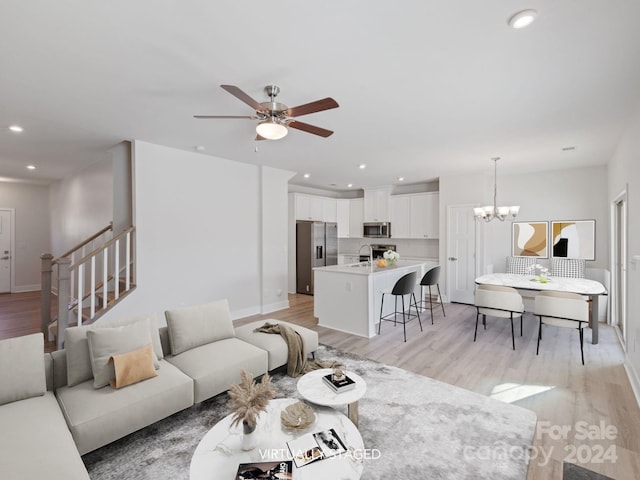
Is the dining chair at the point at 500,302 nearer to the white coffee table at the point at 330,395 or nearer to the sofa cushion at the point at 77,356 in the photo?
the white coffee table at the point at 330,395

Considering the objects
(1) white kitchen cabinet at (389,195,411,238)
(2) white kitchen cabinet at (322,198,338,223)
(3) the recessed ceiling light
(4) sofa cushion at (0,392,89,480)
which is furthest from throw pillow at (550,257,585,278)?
(4) sofa cushion at (0,392,89,480)

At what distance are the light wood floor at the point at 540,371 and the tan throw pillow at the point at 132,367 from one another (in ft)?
7.62

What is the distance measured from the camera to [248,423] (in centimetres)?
155

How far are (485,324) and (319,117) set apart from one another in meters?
4.03

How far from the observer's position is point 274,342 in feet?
10.2

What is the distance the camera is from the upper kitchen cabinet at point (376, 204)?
7816 mm

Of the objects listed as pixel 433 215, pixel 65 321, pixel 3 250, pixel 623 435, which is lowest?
pixel 623 435

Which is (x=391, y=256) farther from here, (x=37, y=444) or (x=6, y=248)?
(x=6, y=248)

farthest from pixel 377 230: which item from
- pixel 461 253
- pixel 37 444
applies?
pixel 37 444

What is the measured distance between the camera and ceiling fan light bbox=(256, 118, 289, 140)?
2504 millimetres

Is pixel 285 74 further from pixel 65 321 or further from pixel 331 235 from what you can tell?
→ pixel 331 235

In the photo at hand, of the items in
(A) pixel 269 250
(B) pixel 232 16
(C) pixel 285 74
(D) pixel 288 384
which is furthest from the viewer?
(A) pixel 269 250

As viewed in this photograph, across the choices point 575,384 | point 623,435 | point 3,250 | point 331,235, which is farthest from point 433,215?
point 3,250

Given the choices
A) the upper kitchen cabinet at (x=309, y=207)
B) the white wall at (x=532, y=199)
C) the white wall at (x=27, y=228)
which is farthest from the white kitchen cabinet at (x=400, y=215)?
the white wall at (x=27, y=228)
